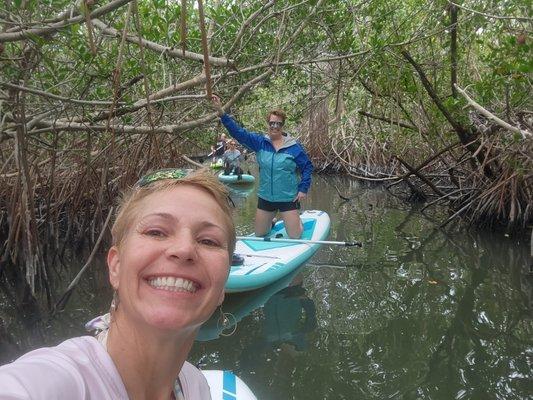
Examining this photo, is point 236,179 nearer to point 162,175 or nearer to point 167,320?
point 162,175

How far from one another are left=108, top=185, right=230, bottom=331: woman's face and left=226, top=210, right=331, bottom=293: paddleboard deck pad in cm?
289

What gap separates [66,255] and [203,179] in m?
5.18

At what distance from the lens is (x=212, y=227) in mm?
1044

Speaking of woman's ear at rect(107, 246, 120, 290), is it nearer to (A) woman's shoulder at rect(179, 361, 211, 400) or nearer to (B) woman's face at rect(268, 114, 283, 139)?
(A) woman's shoulder at rect(179, 361, 211, 400)

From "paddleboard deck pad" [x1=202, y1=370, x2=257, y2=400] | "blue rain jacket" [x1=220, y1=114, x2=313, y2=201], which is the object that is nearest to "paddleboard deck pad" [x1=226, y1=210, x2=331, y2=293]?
"blue rain jacket" [x1=220, y1=114, x2=313, y2=201]

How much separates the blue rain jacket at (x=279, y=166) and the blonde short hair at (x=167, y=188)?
3.99m

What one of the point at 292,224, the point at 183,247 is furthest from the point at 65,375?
the point at 292,224

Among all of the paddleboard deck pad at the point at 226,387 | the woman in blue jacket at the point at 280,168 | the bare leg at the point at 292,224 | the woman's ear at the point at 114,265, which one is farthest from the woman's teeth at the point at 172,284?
the bare leg at the point at 292,224

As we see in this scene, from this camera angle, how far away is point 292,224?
5465 mm

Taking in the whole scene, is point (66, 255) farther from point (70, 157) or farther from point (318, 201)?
point (318, 201)

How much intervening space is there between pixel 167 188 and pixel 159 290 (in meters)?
0.23

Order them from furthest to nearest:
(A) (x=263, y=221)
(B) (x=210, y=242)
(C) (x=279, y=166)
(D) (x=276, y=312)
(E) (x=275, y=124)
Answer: (A) (x=263, y=221) < (C) (x=279, y=166) < (E) (x=275, y=124) < (D) (x=276, y=312) < (B) (x=210, y=242)

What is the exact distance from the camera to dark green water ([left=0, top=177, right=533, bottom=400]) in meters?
3.04

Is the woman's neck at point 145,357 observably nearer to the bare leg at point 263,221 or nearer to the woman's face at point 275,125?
the woman's face at point 275,125
